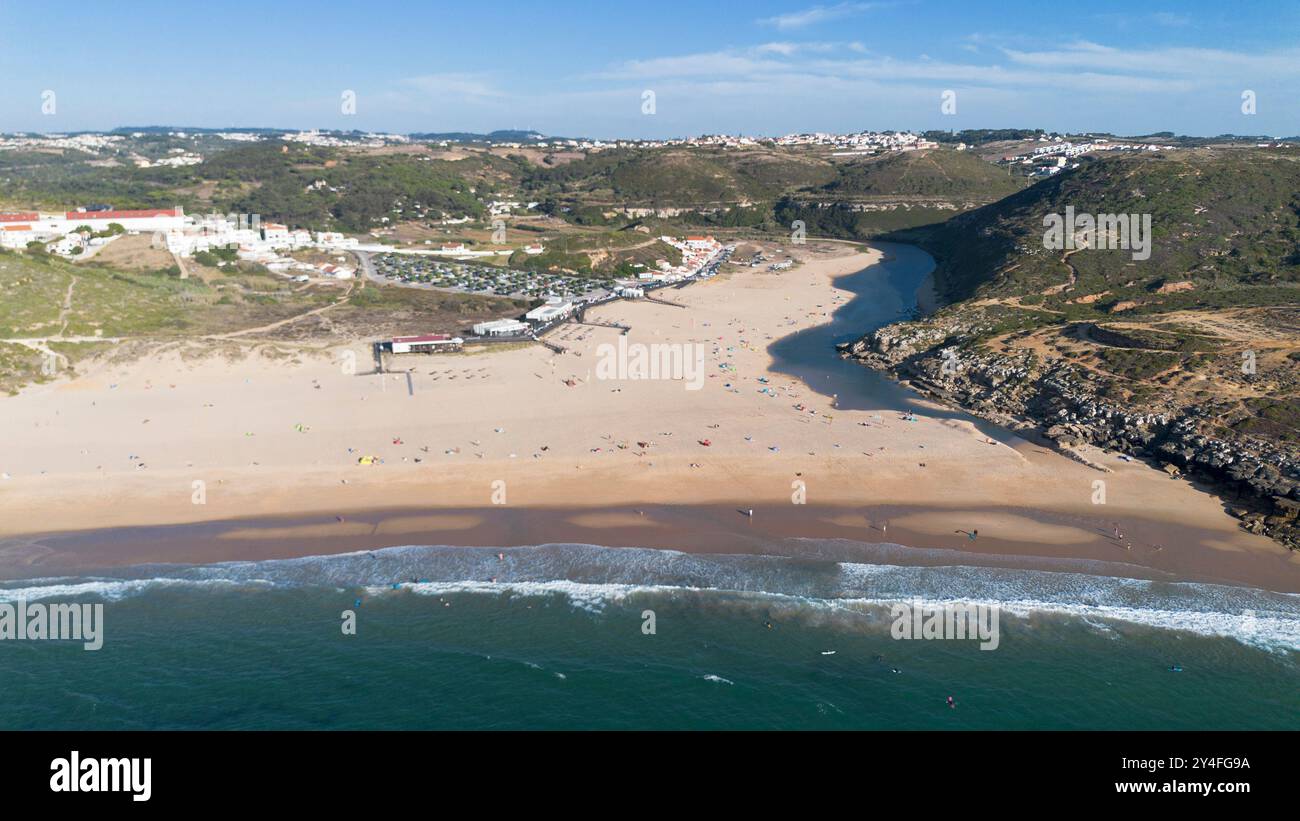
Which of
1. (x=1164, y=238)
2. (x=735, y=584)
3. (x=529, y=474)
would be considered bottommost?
(x=735, y=584)

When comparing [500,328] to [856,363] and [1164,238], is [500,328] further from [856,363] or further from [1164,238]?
[1164,238]

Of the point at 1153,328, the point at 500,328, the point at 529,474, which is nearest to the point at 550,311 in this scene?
the point at 500,328

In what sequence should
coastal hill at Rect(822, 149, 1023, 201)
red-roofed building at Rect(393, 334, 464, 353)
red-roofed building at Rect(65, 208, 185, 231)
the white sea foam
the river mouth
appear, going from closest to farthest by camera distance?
1. the white sea foam
2. the river mouth
3. red-roofed building at Rect(393, 334, 464, 353)
4. red-roofed building at Rect(65, 208, 185, 231)
5. coastal hill at Rect(822, 149, 1023, 201)

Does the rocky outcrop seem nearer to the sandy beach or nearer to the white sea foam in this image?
the sandy beach

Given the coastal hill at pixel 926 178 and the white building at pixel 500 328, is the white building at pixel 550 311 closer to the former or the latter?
the white building at pixel 500 328

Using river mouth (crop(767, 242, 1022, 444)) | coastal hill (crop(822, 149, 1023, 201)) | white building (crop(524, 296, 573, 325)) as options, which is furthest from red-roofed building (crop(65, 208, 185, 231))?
coastal hill (crop(822, 149, 1023, 201))

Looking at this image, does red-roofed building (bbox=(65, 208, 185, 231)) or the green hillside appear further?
red-roofed building (bbox=(65, 208, 185, 231))

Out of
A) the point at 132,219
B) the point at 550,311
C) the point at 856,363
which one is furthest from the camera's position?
the point at 132,219
